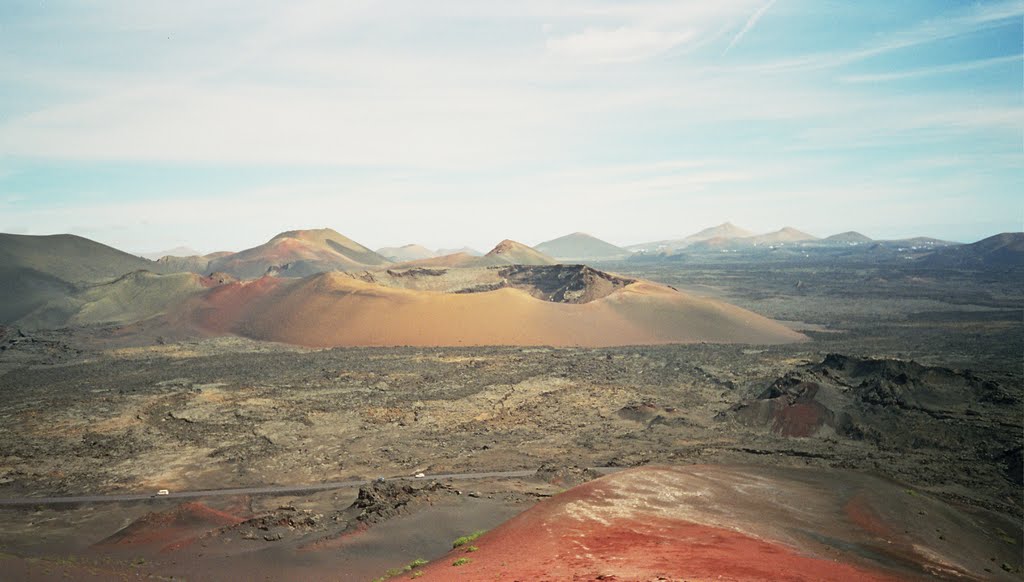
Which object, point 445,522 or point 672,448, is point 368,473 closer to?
point 445,522

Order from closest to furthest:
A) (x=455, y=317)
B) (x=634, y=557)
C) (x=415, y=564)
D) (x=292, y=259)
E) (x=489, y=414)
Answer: (x=634, y=557) → (x=415, y=564) → (x=489, y=414) → (x=455, y=317) → (x=292, y=259)

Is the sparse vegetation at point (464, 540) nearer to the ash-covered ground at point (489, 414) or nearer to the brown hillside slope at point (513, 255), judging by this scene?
the ash-covered ground at point (489, 414)

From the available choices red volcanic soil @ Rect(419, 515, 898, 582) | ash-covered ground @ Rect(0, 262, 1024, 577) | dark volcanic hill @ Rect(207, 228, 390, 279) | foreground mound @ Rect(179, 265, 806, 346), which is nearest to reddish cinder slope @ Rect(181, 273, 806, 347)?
foreground mound @ Rect(179, 265, 806, 346)

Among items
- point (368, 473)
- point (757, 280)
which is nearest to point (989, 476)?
point (368, 473)

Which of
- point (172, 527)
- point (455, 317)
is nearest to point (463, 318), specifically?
point (455, 317)

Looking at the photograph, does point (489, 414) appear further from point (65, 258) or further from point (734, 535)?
point (65, 258)

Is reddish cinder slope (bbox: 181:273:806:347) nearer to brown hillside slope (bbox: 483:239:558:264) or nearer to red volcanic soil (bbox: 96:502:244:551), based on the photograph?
red volcanic soil (bbox: 96:502:244:551)
